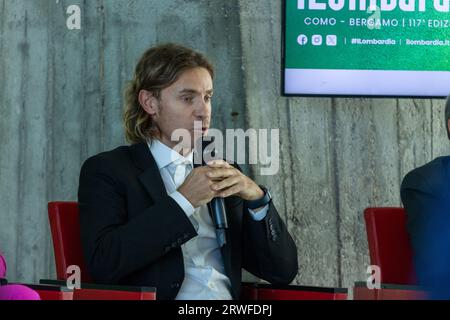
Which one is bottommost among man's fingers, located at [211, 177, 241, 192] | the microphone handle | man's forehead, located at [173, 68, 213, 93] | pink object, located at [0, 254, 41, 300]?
pink object, located at [0, 254, 41, 300]

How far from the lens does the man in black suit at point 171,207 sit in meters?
2.97

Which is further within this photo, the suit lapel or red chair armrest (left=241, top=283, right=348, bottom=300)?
the suit lapel

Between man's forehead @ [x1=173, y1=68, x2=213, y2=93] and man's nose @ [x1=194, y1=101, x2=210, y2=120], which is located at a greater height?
man's forehead @ [x1=173, y1=68, x2=213, y2=93]

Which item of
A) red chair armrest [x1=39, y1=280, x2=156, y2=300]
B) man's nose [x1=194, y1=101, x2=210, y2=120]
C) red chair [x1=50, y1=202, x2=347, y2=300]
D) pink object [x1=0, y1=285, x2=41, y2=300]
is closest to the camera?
pink object [x1=0, y1=285, x2=41, y2=300]

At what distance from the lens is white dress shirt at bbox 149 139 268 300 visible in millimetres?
3102

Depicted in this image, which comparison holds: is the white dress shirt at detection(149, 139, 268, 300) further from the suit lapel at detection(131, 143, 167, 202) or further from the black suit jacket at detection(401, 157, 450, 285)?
the black suit jacket at detection(401, 157, 450, 285)

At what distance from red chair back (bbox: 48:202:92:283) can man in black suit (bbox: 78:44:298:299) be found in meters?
0.10

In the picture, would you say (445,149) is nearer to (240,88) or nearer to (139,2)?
(240,88)

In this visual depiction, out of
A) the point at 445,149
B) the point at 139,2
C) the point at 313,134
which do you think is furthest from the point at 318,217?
the point at 139,2

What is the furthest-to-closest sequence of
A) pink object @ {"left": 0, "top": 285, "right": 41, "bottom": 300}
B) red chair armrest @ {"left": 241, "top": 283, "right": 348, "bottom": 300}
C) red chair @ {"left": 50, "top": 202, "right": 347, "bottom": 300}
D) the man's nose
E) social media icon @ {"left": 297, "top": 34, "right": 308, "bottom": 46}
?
social media icon @ {"left": 297, "top": 34, "right": 308, "bottom": 46} < the man's nose < red chair @ {"left": 50, "top": 202, "right": 347, "bottom": 300} < red chair armrest @ {"left": 241, "top": 283, "right": 348, "bottom": 300} < pink object @ {"left": 0, "top": 285, "right": 41, "bottom": 300}

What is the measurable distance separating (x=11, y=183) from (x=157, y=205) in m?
1.37

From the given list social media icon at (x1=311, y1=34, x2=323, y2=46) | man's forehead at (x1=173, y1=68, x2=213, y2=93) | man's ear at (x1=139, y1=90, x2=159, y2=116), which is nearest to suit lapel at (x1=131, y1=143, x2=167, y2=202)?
man's ear at (x1=139, y1=90, x2=159, y2=116)

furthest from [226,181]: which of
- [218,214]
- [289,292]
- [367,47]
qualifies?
[367,47]

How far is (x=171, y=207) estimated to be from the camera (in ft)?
9.75
